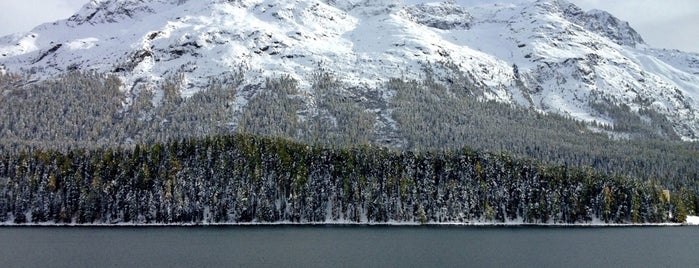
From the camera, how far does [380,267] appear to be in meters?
108

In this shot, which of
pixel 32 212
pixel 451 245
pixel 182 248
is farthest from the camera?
pixel 32 212

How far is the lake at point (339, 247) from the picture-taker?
11394 centimetres

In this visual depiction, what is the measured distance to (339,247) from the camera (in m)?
134

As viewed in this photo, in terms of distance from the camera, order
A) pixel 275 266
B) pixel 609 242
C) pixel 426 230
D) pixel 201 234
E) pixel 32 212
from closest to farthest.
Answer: pixel 275 266, pixel 609 242, pixel 201 234, pixel 426 230, pixel 32 212

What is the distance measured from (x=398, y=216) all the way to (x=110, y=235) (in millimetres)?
85316

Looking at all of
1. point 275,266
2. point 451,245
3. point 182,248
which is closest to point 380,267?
point 275,266

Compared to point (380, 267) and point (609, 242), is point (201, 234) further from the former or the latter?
point (609, 242)

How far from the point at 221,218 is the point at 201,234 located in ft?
110

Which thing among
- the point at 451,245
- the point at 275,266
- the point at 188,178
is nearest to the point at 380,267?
the point at 275,266

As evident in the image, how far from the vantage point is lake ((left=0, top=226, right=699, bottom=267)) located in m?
114

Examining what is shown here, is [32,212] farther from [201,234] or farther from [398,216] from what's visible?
[398,216]

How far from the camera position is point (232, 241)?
476 feet

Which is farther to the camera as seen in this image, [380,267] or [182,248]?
[182,248]

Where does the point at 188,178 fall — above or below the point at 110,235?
above
